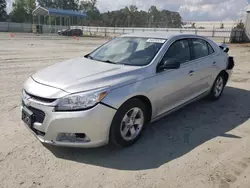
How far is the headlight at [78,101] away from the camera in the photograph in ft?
10.2

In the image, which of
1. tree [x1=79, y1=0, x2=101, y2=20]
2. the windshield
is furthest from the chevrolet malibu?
tree [x1=79, y1=0, x2=101, y2=20]

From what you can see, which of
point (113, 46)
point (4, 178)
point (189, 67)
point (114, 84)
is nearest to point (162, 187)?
point (114, 84)

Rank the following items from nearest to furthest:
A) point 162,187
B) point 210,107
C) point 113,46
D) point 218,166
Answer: point 162,187, point 218,166, point 113,46, point 210,107

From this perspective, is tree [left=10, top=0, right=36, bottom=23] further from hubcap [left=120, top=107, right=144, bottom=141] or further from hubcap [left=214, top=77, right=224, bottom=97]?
hubcap [left=120, top=107, right=144, bottom=141]

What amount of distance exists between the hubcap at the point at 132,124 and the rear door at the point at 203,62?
5.56ft

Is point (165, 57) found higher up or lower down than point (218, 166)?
higher up

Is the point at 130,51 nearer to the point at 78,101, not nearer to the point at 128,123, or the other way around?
the point at 128,123

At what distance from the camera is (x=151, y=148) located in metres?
3.71

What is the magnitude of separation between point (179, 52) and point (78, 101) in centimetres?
234

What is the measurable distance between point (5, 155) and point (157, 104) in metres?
2.33

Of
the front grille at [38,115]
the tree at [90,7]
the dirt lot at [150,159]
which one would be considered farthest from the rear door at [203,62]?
the tree at [90,7]

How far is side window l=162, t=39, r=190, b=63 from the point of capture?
4.34 metres

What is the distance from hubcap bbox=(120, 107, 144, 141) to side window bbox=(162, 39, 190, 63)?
Answer: 1080 millimetres

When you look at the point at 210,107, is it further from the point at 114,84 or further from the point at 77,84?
the point at 77,84
